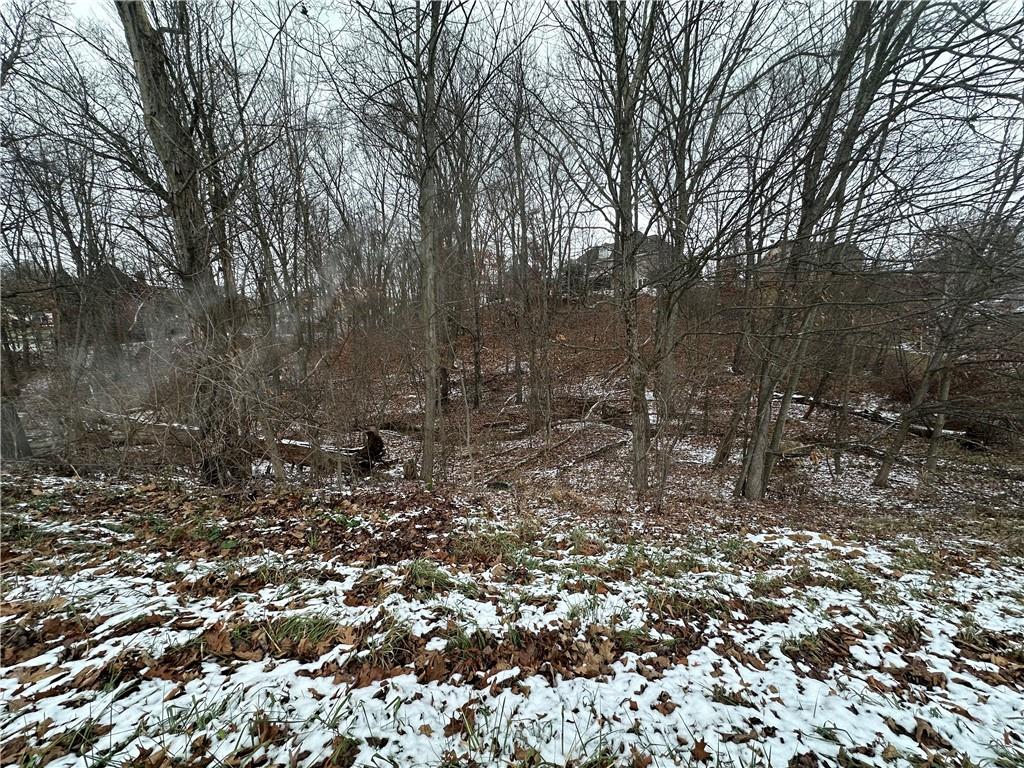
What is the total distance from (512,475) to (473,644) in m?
7.26

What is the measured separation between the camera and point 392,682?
93.8 inches

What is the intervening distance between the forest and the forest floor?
24 millimetres

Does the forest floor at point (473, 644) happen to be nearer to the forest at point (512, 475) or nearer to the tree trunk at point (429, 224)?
the forest at point (512, 475)

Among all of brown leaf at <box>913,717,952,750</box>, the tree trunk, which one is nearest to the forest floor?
brown leaf at <box>913,717,952,750</box>

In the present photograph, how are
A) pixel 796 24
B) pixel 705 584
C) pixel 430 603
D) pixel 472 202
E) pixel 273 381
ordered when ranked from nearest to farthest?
1. pixel 430 603
2. pixel 705 584
3. pixel 796 24
4. pixel 273 381
5. pixel 472 202

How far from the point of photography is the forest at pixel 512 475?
225 cm

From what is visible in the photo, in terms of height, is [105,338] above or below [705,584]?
above

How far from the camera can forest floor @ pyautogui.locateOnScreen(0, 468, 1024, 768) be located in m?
2.04

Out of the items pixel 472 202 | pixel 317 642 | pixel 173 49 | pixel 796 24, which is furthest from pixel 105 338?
pixel 796 24

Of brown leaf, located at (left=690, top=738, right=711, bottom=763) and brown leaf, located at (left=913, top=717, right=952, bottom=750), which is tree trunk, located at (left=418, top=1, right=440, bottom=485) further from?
brown leaf, located at (left=913, top=717, right=952, bottom=750)

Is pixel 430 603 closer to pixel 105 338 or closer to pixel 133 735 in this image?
pixel 133 735

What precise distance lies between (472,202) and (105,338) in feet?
39.4

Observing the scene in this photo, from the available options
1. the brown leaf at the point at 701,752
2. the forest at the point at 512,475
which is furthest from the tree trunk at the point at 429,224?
the brown leaf at the point at 701,752

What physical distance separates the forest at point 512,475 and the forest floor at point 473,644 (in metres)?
0.02
